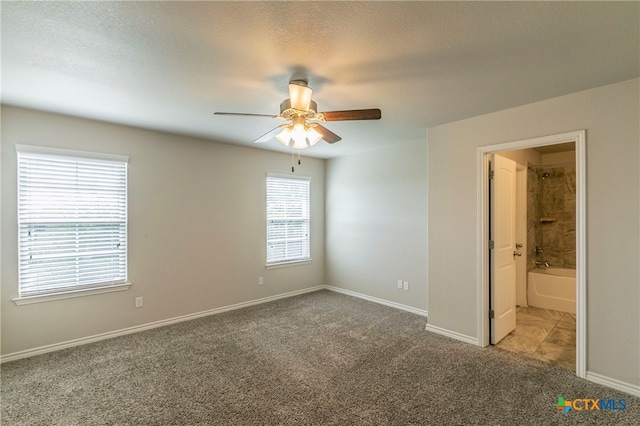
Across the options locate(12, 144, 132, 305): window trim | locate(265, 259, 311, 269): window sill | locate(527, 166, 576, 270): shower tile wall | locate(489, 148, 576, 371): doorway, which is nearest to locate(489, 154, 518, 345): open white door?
locate(489, 148, 576, 371): doorway

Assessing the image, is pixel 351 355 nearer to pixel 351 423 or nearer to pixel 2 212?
pixel 351 423

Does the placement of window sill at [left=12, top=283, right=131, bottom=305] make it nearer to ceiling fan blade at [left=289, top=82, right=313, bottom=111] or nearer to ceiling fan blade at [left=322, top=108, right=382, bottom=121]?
ceiling fan blade at [left=289, top=82, right=313, bottom=111]

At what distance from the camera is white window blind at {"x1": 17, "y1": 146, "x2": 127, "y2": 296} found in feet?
9.66

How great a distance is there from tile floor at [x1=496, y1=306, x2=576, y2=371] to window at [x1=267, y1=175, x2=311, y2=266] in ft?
10.7

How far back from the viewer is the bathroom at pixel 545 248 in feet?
11.8

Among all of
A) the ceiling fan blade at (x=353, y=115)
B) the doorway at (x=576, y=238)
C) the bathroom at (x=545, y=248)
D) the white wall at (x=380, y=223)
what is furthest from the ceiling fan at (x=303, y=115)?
the bathroom at (x=545, y=248)

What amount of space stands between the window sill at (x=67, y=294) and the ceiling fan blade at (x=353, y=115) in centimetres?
314

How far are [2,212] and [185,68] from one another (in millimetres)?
2430

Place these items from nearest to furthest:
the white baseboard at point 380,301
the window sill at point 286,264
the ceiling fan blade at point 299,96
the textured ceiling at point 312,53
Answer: the textured ceiling at point 312,53 → the ceiling fan blade at point 299,96 → the white baseboard at point 380,301 → the window sill at point 286,264

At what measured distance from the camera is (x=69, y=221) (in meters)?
3.14

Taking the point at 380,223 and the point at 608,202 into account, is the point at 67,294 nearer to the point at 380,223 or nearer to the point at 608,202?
the point at 380,223


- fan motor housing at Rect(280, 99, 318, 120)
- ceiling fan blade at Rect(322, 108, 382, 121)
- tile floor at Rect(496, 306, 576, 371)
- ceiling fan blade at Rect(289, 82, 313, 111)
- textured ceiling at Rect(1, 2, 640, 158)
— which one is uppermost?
textured ceiling at Rect(1, 2, 640, 158)

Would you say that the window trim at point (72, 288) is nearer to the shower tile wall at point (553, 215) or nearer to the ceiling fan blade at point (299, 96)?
the ceiling fan blade at point (299, 96)

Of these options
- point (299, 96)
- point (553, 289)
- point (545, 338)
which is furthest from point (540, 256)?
point (299, 96)
